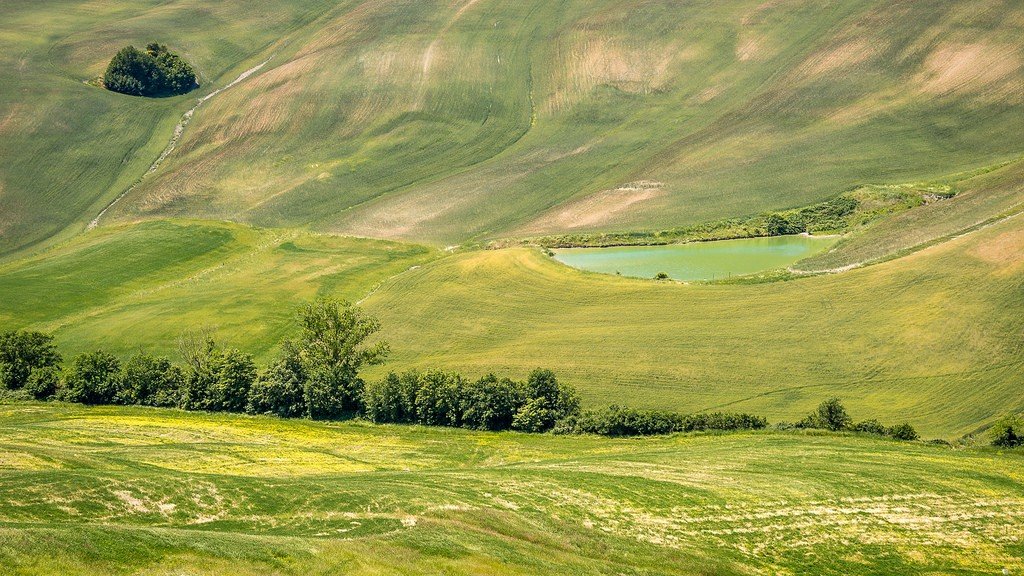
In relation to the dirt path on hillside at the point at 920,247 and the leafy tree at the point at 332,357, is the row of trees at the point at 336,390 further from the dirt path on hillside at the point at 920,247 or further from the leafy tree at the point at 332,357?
the dirt path on hillside at the point at 920,247

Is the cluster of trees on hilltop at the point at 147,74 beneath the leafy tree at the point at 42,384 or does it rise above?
above

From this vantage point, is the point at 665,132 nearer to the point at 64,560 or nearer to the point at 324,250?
the point at 324,250

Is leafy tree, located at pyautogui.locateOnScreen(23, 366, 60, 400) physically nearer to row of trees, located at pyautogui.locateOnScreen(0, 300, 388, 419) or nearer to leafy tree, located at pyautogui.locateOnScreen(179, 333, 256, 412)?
row of trees, located at pyautogui.locateOnScreen(0, 300, 388, 419)

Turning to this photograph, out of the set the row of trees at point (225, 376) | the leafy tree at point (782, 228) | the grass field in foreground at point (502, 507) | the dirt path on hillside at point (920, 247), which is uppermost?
the leafy tree at point (782, 228)

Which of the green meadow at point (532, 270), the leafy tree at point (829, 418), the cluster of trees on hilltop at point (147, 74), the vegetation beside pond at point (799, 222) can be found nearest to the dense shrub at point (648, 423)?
the green meadow at point (532, 270)

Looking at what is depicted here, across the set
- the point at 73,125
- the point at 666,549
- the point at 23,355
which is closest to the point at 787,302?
the point at 666,549

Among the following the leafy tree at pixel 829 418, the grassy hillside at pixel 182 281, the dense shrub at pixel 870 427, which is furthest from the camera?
the grassy hillside at pixel 182 281

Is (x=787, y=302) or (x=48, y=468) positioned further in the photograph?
(x=787, y=302)
